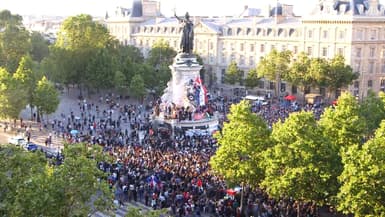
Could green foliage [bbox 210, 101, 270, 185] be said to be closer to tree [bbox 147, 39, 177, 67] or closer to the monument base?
the monument base

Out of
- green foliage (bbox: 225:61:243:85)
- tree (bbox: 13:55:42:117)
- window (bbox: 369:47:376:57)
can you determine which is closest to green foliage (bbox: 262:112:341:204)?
tree (bbox: 13:55:42:117)

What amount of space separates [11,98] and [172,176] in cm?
2467

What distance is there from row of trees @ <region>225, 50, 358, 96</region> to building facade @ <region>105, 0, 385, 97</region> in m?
3.83

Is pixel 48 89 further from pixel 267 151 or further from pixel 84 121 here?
pixel 267 151

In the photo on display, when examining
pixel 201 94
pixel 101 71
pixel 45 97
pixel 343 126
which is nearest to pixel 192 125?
pixel 201 94

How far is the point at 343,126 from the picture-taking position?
1278 inches

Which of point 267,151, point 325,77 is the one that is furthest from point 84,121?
point 325,77

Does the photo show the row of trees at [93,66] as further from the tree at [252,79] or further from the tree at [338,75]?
the tree at [338,75]

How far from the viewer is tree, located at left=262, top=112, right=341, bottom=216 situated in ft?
95.0

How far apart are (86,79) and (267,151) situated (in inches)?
2239

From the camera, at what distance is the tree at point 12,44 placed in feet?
261

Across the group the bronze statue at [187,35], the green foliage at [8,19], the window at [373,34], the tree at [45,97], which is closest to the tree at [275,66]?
the window at [373,34]

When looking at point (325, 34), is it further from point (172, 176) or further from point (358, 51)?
point (172, 176)

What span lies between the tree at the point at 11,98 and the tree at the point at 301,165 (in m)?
31.8
